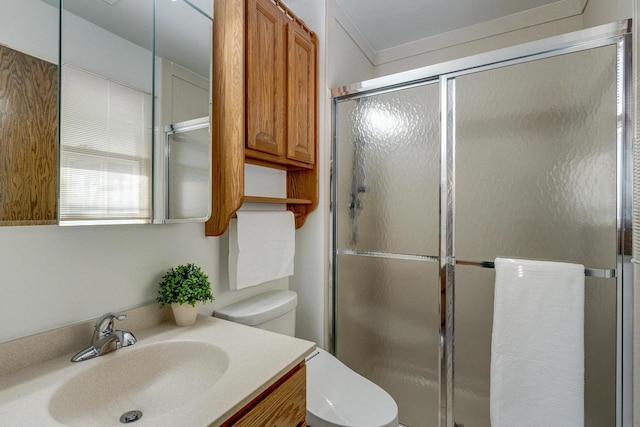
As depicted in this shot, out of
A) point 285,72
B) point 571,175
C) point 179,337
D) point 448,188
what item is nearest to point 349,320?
point 448,188

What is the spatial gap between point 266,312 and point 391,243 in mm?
751

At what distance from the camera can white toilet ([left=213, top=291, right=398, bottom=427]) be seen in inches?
43.7

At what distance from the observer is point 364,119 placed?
172 cm

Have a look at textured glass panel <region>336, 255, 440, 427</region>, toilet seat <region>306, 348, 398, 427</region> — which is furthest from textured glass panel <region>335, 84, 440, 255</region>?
toilet seat <region>306, 348, 398, 427</region>

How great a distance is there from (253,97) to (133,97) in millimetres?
480

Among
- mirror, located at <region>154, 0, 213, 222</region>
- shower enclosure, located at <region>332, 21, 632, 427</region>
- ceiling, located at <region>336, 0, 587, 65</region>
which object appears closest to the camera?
mirror, located at <region>154, 0, 213, 222</region>

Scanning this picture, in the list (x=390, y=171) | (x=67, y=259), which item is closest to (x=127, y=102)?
(x=67, y=259)

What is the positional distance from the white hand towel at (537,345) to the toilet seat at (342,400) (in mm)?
520

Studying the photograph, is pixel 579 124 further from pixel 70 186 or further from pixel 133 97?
pixel 70 186

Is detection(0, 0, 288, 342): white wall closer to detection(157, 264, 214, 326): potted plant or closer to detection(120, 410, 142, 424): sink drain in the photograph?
detection(157, 264, 214, 326): potted plant

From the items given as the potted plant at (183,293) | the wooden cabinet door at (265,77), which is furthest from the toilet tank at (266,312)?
the wooden cabinet door at (265,77)

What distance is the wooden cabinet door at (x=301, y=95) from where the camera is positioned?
1.53m

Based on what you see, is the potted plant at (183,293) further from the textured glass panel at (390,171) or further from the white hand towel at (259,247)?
the textured glass panel at (390,171)

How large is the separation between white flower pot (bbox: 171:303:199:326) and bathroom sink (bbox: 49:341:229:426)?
13 centimetres
